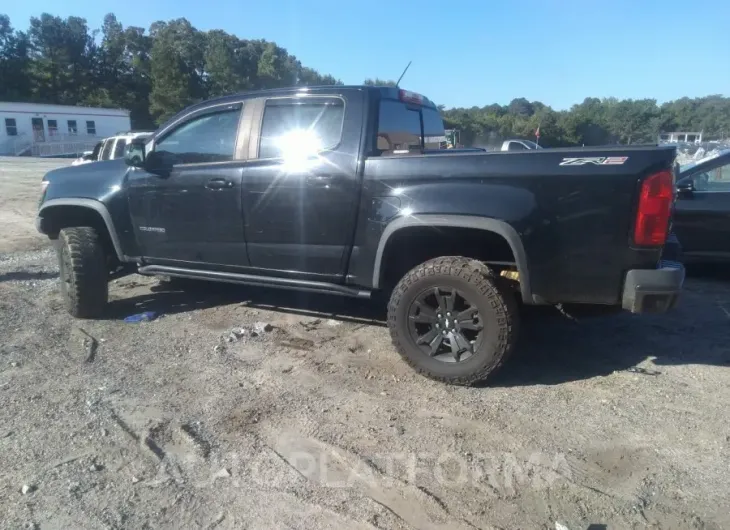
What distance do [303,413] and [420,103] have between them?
288cm

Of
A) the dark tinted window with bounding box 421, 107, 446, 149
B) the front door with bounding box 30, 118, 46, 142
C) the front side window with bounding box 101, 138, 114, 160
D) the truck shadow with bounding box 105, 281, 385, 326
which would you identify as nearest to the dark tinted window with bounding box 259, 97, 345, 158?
the dark tinted window with bounding box 421, 107, 446, 149

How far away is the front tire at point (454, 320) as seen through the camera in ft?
12.1

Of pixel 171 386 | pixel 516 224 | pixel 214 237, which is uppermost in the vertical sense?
pixel 516 224

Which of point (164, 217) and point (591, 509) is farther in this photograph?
point (164, 217)

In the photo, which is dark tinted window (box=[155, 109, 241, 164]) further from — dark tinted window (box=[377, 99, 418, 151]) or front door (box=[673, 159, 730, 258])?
front door (box=[673, 159, 730, 258])

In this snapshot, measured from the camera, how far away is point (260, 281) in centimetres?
468

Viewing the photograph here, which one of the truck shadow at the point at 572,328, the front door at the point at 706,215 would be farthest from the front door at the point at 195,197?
the front door at the point at 706,215

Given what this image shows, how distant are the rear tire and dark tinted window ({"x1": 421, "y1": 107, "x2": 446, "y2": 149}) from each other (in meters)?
3.21

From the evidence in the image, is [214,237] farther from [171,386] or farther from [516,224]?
[516,224]

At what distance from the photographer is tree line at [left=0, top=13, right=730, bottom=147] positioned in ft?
170

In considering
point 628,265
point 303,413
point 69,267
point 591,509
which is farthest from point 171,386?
point 628,265

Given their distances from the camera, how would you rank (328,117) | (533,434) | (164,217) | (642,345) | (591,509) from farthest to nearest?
(164,217) → (642,345) → (328,117) → (533,434) → (591,509)

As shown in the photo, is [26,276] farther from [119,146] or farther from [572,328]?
[119,146]

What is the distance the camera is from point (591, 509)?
2598 millimetres
